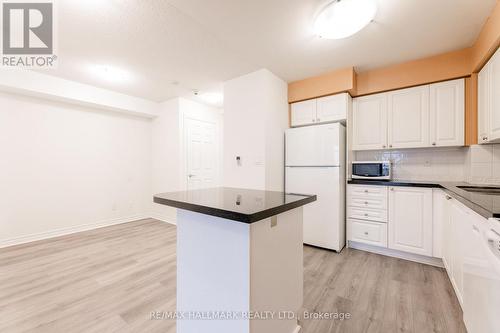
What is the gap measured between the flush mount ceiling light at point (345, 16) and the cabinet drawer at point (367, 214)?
2.14m

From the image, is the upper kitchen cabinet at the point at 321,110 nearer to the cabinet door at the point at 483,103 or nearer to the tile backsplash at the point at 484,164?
the cabinet door at the point at 483,103

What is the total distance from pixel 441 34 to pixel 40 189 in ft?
19.0

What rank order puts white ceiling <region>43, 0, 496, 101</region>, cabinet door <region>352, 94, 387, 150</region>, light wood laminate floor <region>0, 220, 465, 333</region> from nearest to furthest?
light wood laminate floor <region>0, 220, 465, 333</region>
white ceiling <region>43, 0, 496, 101</region>
cabinet door <region>352, 94, 387, 150</region>

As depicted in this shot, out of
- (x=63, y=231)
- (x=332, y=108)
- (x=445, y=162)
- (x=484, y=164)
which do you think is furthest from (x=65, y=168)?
(x=484, y=164)

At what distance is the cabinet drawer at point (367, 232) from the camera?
109 inches

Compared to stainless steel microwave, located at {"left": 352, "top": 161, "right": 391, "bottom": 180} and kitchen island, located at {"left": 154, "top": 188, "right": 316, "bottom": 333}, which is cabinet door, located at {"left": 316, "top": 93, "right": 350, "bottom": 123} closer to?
stainless steel microwave, located at {"left": 352, "top": 161, "right": 391, "bottom": 180}

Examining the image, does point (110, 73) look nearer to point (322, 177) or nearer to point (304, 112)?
point (304, 112)

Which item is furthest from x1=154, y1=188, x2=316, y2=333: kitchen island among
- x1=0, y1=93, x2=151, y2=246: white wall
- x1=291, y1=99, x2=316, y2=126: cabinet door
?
x1=0, y1=93, x2=151, y2=246: white wall

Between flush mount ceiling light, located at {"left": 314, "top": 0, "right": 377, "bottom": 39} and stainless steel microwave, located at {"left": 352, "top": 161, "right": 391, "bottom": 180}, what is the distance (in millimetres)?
1708

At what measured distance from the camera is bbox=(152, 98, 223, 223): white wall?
14.3 feet

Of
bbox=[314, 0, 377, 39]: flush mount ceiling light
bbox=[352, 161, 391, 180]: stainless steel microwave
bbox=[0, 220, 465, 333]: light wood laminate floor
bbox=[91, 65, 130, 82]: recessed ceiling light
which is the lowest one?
bbox=[0, 220, 465, 333]: light wood laminate floor

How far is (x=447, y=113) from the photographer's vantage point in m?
2.64

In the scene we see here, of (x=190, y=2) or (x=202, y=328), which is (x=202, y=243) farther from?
(x=190, y=2)

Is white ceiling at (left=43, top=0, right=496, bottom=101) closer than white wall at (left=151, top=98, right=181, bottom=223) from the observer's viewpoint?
Yes
